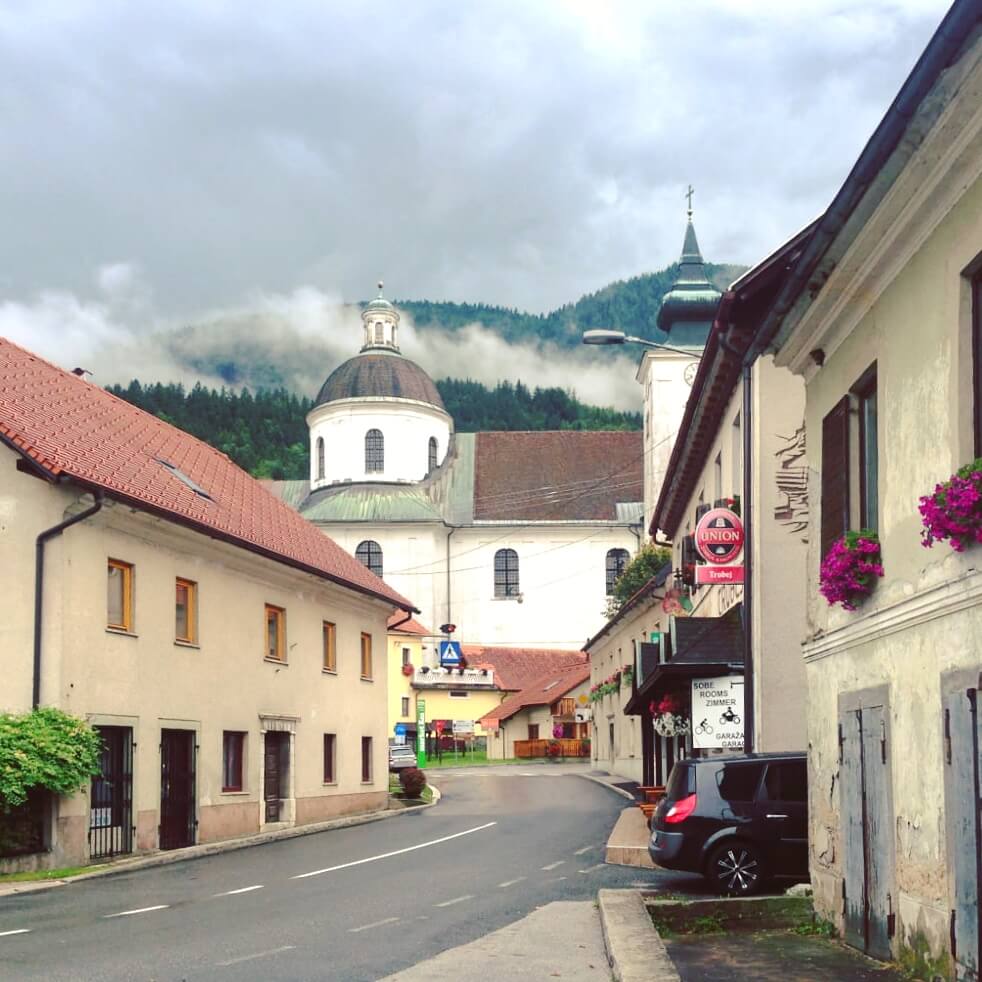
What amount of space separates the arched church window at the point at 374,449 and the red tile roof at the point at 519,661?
12.3m

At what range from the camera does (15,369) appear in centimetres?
2578

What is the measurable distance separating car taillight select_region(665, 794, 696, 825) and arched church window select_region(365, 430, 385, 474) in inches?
2873

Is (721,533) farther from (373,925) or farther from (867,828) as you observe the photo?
(867,828)

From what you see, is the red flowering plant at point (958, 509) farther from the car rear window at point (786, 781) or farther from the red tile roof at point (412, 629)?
the red tile roof at point (412, 629)

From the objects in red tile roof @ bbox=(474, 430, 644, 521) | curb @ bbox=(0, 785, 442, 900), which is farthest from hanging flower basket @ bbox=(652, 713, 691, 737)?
red tile roof @ bbox=(474, 430, 644, 521)

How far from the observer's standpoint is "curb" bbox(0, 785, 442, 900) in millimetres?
18473

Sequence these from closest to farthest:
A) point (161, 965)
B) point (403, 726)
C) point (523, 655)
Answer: point (161, 965) < point (403, 726) < point (523, 655)

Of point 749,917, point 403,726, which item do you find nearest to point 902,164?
point 749,917

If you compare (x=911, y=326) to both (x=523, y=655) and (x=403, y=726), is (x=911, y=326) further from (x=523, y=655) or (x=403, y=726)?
(x=523, y=655)

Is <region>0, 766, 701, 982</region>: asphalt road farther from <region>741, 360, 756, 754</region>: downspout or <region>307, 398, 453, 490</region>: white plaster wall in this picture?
<region>307, 398, 453, 490</region>: white plaster wall

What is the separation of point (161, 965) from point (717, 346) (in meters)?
12.2

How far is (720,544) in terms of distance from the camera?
805 inches

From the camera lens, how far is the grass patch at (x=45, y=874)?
750 inches

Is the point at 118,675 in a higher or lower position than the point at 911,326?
lower
